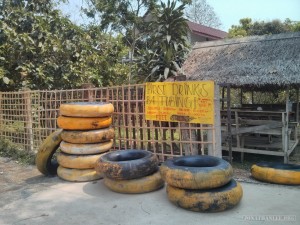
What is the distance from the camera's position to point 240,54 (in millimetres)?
10188

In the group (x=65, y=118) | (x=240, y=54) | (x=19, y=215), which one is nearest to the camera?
(x=19, y=215)

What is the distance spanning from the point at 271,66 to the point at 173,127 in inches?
180

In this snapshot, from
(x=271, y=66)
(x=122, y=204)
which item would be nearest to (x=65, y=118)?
(x=122, y=204)

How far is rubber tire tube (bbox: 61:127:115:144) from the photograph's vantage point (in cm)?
586

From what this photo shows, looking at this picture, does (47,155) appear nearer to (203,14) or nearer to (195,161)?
(195,161)

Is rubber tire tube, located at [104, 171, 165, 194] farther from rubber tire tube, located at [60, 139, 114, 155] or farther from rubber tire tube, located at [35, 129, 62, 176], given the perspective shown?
rubber tire tube, located at [35, 129, 62, 176]

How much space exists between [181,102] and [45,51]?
7.38m

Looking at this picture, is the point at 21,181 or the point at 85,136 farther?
the point at 21,181

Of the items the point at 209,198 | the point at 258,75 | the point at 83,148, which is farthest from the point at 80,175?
the point at 258,75

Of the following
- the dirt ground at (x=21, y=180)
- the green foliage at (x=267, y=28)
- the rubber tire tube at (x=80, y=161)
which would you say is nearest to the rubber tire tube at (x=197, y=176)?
the dirt ground at (x=21, y=180)

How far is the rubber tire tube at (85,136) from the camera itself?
19.2ft

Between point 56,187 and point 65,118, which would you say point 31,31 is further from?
point 56,187

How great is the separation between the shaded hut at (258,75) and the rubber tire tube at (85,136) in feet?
10.9

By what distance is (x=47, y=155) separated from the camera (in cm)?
620
